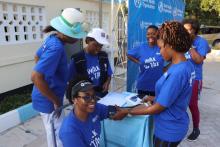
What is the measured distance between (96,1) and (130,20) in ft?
13.4

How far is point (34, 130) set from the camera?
3936mm

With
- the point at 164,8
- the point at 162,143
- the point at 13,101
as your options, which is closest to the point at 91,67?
the point at 162,143

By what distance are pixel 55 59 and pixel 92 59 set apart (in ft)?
2.41

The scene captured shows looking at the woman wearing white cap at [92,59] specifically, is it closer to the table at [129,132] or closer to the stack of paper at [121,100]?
the stack of paper at [121,100]

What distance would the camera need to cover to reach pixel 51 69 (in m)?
1.98

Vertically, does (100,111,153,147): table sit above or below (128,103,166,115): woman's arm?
below

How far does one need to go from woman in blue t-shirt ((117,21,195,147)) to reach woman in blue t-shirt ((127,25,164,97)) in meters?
1.24

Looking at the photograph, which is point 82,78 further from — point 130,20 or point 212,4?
point 212,4

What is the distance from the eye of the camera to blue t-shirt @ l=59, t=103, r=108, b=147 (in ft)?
5.31

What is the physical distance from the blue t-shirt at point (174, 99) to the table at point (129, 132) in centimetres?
16

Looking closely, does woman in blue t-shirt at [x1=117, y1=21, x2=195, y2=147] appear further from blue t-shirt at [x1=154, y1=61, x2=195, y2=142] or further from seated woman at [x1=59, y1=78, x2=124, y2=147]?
seated woman at [x1=59, y1=78, x2=124, y2=147]

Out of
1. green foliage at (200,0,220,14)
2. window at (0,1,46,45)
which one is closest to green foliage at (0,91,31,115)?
window at (0,1,46,45)

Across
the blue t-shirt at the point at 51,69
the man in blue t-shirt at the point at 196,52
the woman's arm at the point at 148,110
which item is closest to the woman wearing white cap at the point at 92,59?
the blue t-shirt at the point at 51,69

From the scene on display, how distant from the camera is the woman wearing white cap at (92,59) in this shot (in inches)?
101
